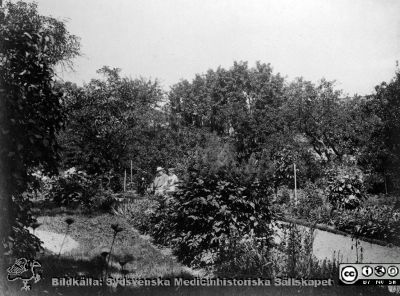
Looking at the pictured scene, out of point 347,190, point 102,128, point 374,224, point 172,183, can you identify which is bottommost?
point 374,224

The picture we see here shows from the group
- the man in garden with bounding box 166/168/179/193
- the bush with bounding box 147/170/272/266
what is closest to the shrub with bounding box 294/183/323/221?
the man in garden with bounding box 166/168/179/193

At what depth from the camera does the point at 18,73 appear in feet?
12.3

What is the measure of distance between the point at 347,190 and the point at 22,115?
12.7m

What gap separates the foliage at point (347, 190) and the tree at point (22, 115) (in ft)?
38.3

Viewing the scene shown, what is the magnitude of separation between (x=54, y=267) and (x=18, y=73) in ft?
11.3

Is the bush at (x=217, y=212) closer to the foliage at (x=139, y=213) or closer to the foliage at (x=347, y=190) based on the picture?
the foliage at (x=139, y=213)

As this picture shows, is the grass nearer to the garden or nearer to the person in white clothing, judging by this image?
the garden

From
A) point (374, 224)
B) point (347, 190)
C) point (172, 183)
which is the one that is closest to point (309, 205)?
point (347, 190)

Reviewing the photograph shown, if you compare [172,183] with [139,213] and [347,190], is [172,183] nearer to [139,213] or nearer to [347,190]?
[139,213]

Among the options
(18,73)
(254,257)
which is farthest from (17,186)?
(254,257)

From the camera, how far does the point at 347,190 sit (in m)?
13.8

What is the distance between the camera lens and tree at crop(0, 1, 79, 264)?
342 centimetres

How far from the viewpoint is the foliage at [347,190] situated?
533 inches

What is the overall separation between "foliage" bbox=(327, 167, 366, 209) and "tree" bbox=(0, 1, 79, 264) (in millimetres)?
11685
